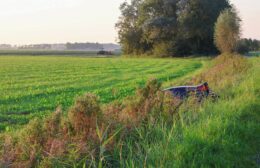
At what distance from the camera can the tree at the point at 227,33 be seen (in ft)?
186

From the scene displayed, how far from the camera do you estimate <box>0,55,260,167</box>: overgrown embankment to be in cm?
612

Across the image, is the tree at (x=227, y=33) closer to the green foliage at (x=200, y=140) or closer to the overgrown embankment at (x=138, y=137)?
the green foliage at (x=200, y=140)

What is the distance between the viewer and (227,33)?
190 feet

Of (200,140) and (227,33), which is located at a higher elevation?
(227,33)

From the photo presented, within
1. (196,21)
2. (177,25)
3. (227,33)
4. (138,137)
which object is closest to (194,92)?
(138,137)

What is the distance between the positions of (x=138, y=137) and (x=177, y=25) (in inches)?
2666

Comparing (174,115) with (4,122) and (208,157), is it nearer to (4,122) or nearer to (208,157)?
(208,157)

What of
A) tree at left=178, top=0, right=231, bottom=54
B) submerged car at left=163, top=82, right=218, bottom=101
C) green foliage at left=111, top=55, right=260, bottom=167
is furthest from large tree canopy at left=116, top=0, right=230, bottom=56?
green foliage at left=111, top=55, right=260, bottom=167

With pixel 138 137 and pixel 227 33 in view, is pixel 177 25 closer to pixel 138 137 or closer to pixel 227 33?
pixel 227 33

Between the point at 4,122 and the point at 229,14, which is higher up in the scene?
the point at 229,14

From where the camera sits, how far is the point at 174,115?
9242 mm

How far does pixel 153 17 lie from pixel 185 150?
7297 centimetres

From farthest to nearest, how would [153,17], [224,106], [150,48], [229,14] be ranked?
[150,48], [153,17], [229,14], [224,106]

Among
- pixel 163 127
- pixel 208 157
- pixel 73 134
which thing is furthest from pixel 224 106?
pixel 73 134
